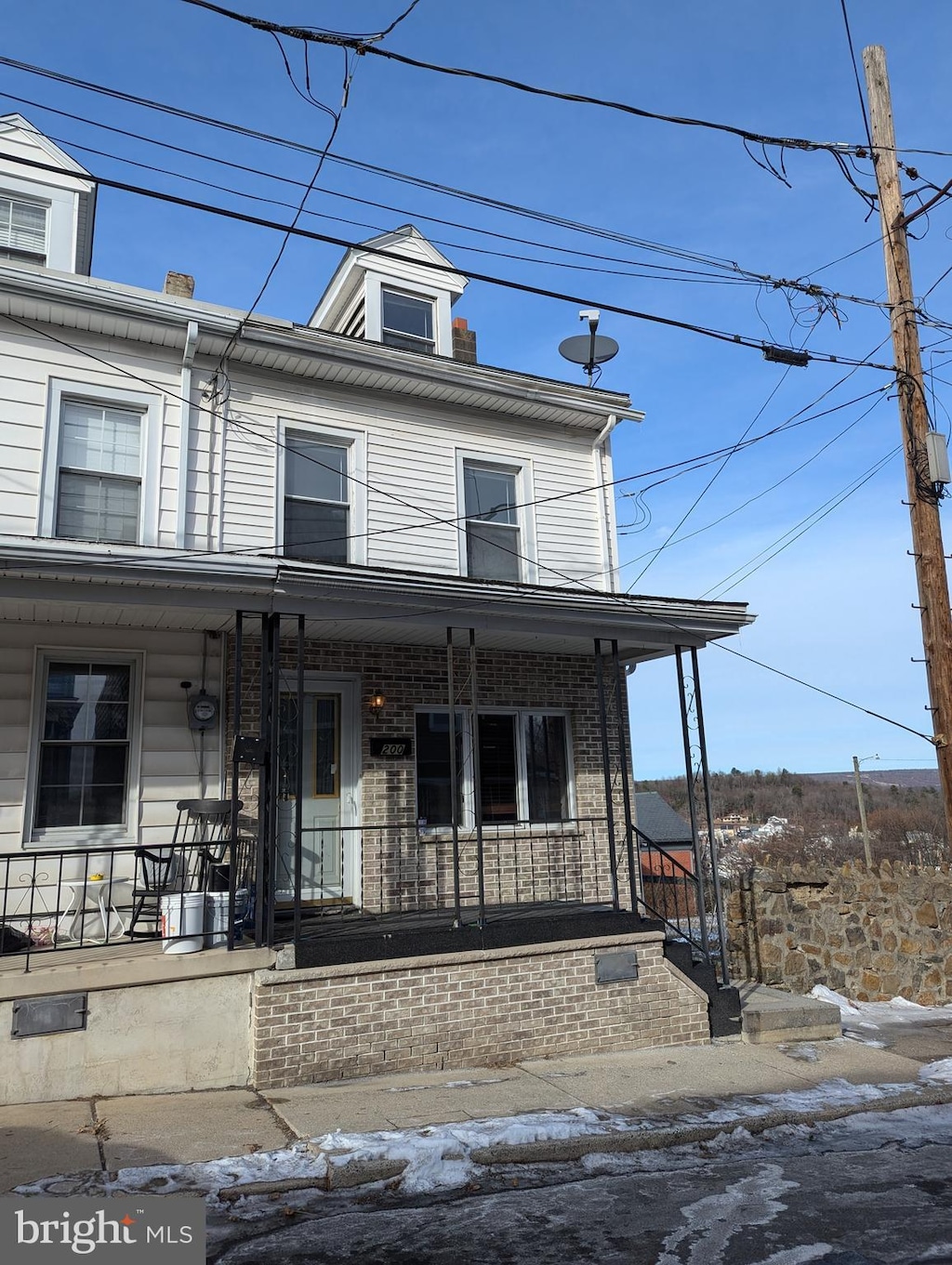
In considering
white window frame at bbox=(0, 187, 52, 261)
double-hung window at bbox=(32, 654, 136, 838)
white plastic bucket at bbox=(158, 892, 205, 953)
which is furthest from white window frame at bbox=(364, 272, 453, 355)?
white plastic bucket at bbox=(158, 892, 205, 953)

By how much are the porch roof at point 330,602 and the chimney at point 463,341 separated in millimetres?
4065

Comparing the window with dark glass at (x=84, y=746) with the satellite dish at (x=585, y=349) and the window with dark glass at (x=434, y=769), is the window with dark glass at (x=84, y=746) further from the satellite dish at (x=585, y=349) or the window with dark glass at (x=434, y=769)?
the satellite dish at (x=585, y=349)

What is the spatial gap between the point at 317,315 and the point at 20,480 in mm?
5449

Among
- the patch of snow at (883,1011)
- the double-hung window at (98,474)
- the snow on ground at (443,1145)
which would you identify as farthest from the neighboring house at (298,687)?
the patch of snow at (883,1011)

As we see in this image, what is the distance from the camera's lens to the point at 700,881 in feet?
28.7

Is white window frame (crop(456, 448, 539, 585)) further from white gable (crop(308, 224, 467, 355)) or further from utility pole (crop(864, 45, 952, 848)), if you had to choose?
utility pole (crop(864, 45, 952, 848))

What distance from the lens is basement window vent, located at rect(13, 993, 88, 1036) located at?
19.7 ft

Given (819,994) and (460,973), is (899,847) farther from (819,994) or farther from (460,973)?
(460,973)

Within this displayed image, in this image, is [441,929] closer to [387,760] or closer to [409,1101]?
[409,1101]

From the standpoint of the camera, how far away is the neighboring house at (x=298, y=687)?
680 centimetres

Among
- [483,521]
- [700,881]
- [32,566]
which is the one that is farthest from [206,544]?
[700,881]

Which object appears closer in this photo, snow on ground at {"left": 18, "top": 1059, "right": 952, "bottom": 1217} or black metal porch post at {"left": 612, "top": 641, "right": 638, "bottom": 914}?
snow on ground at {"left": 18, "top": 1059, "right": 952, "bottom": 1217}

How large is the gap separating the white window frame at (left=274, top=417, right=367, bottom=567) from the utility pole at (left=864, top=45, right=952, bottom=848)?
5453 mm

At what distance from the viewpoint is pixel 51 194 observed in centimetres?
912
